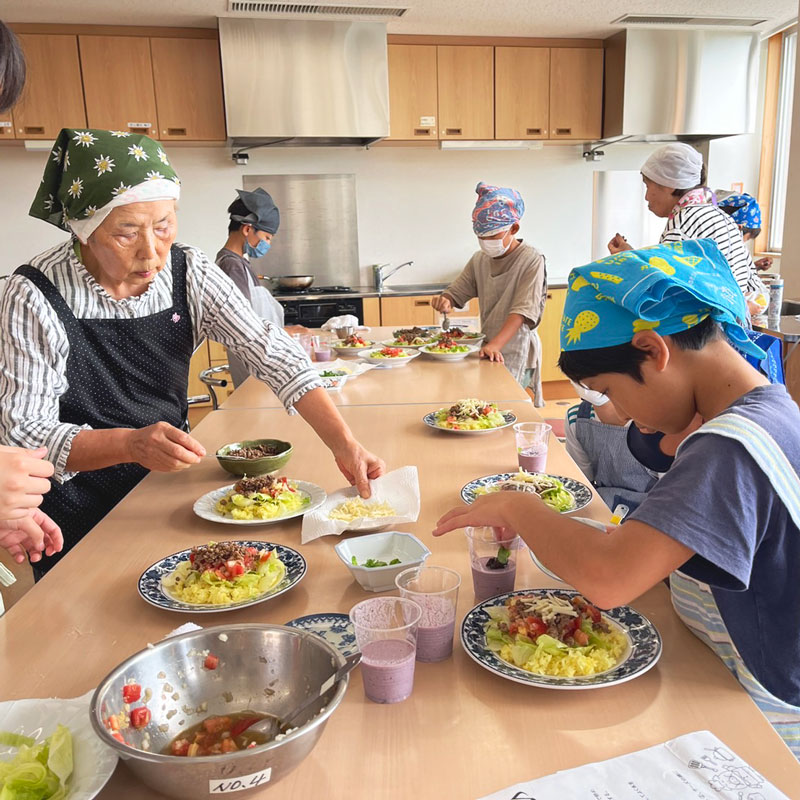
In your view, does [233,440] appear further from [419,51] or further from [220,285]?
[419,51]

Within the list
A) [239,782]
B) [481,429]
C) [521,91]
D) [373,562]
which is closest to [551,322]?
[521,91]

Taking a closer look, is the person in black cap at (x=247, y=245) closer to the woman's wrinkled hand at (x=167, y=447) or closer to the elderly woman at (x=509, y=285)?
the elderly woman at (x=509, y=285)

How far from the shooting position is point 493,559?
125 cm

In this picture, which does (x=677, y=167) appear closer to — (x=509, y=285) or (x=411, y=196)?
(x=509, y=285)

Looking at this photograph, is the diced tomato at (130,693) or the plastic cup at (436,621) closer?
the diced tomato at (130,693)

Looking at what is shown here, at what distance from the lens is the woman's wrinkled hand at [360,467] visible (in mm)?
1632

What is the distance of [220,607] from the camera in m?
1.20

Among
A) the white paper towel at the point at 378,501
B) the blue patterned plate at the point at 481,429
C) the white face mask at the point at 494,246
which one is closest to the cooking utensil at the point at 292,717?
the white paper towel at the point at 378,501

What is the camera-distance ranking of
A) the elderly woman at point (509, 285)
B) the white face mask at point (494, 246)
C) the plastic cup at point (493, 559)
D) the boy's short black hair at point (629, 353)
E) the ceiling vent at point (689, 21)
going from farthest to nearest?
the ceiling vent at point (689, 21), the white face mask at point (494, 246), the elderly woman at point (509, 285), the plastic cup at point (493, 559), the boy's short black hair at point (629, 353)

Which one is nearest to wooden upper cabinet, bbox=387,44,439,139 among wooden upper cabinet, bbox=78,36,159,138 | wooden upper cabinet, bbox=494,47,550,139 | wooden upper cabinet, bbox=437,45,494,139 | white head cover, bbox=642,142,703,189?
wooden upper cabinet, bbox=437,45,494,139

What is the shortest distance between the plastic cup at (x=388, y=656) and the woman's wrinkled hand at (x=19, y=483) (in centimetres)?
51

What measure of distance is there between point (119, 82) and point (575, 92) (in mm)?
3606

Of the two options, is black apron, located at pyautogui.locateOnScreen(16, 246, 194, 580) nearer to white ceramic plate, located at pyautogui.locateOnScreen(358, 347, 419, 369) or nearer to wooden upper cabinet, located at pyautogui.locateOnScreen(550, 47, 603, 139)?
white ceramic plate, located at pyautogui.locateOnScreen(358, 347, 419, 369)

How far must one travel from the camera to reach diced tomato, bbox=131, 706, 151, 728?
0.91 m
